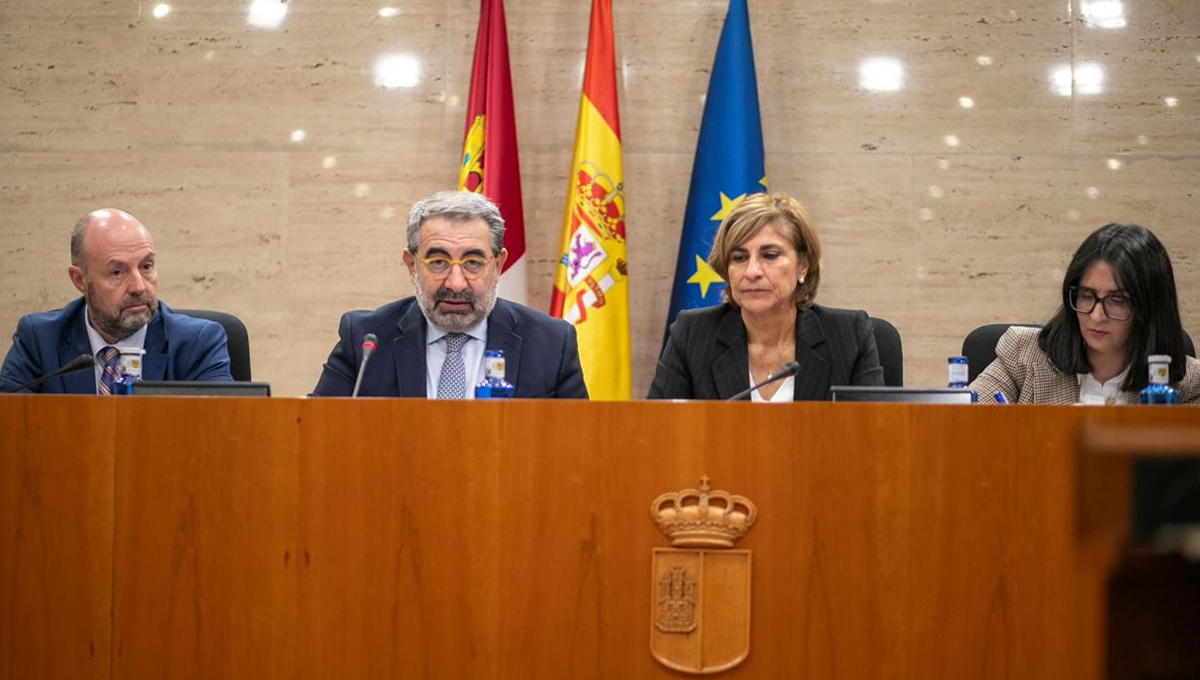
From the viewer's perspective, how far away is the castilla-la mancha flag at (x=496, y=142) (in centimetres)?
490

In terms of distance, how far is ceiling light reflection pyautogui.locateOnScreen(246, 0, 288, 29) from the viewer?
17.0ft

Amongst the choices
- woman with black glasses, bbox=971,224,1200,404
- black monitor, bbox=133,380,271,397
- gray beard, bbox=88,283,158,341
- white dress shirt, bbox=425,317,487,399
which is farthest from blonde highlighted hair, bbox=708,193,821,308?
gray beard, bbox=88,283,158,341

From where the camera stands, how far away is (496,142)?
4.90m

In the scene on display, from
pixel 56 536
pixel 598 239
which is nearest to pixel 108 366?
pixel 56 536

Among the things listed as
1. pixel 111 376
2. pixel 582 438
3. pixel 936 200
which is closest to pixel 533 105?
pixel 936 200

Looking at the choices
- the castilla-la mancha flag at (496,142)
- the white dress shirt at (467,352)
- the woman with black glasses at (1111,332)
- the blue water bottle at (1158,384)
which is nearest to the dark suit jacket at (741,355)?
the woman with black glasses at (1111,332)

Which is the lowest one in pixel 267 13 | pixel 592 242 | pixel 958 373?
pixel 958 373

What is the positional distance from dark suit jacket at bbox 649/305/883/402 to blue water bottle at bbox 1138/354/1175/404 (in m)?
0.69

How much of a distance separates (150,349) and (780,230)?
1.87m

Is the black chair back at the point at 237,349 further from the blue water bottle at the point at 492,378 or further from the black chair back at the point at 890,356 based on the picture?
the black chair back at the point at 890,356

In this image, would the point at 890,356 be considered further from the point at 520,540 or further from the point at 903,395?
the point at 520,540

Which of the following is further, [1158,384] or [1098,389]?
[1098,389]

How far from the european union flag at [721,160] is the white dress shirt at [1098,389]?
1669 mm

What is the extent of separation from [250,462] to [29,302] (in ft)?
10.6
